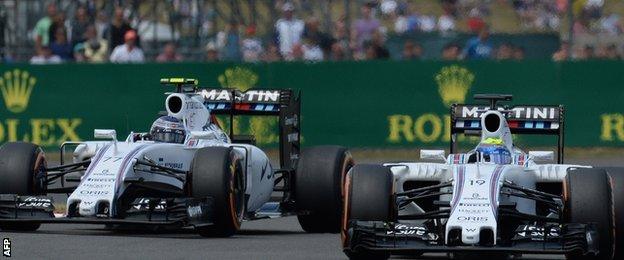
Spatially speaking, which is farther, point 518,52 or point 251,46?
point 251,46

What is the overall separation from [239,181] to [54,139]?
35.7ft

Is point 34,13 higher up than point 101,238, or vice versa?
point 34,13

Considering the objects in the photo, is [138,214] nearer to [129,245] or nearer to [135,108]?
[129,245]

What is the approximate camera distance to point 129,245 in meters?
13.0

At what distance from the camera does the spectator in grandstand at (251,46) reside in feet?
83.1

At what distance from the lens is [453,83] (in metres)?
24.5

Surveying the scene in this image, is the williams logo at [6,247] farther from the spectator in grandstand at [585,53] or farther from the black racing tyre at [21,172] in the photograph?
the spectator in grandstand at [585,53]

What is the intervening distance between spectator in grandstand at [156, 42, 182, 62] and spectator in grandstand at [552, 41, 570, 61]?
235 inches

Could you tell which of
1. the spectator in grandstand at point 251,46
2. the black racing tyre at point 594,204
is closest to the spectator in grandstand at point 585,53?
the spectator in grandstand at point 251,46

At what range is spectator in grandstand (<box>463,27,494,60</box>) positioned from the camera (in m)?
24.9

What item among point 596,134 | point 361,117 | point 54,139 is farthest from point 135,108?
point 596,134

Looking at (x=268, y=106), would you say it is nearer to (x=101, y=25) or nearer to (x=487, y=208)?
(x=487, y=208)

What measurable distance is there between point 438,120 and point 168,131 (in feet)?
32.9

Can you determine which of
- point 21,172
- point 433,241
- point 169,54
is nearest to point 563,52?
point 169,54
